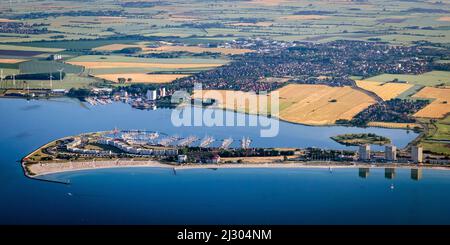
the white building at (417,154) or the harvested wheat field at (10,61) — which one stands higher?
the harvested wheat field at (10,61)

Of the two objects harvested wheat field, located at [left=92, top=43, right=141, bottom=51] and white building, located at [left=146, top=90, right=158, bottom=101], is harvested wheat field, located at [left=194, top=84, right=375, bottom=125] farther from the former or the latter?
harvested wheat field, located at [left=92, top=43, right=141, bottom=51]

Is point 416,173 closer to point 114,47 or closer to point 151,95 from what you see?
point 151,95

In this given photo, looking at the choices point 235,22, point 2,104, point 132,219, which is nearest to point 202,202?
point 132,219

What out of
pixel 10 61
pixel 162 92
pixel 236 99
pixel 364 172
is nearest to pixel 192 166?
pixel 364 172

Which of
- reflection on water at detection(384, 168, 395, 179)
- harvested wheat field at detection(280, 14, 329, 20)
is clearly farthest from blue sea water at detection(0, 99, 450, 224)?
harvested wheat field at detection(280, 14, 329, 20)

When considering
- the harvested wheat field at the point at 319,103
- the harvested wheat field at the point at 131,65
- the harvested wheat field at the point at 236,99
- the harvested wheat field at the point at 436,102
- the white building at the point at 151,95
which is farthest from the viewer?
the harvested wheat field at the point at 131,65

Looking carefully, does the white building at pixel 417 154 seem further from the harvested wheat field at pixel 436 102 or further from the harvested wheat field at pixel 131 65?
the harvested wheat field at pixel 131 65

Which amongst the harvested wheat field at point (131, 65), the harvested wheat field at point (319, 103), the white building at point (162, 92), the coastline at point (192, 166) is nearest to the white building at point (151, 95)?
the white building at point (162, 92)
